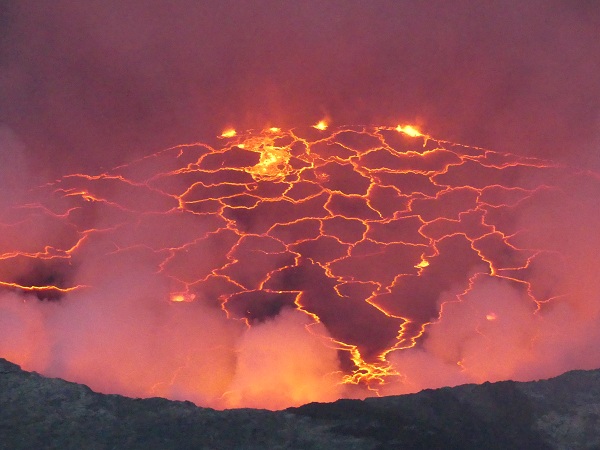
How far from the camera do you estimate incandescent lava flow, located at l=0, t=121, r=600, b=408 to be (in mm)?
6051

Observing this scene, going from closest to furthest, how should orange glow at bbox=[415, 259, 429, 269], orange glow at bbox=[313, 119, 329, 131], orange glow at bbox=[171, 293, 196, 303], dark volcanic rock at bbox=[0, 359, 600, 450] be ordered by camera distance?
dark volcanic rock at bbox=[0, 359, 600, 450] < orange glow at bbox=[171, 293, 196, 303] < orange glow at bbox=[415, 259, 429, 269] < orange glow at bbox=[313, 119, 329, 131]

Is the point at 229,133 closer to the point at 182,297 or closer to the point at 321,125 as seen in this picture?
the point at 321,125

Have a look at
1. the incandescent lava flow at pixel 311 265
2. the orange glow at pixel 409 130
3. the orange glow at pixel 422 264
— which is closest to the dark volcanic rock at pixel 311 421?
the incandescent lava flow at pixel 311 265

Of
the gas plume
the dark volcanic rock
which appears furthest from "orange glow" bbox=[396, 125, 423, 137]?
the dark volcanic rock

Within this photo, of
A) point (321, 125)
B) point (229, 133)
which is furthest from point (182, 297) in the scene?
Answer: point (321, 125)

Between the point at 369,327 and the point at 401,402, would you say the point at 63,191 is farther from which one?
the point at 401,402

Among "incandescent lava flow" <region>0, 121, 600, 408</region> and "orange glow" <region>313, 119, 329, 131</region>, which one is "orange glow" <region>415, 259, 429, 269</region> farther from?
"orange glow" <region>313, 119, 329, 131</region>

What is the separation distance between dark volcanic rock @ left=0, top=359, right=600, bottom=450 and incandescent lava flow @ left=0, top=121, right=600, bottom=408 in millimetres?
2144

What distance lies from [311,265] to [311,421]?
3485mm

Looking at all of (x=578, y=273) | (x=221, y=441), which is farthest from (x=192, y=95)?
(x=221, y=441)

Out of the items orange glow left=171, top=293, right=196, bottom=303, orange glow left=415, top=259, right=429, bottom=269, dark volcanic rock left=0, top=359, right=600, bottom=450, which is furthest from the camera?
orange glow left=415, top=259, right=429, bottom=269

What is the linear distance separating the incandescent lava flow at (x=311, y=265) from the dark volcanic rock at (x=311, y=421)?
7.04 ft

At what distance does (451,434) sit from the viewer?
11.3 ft

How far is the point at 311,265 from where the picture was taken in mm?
6859
